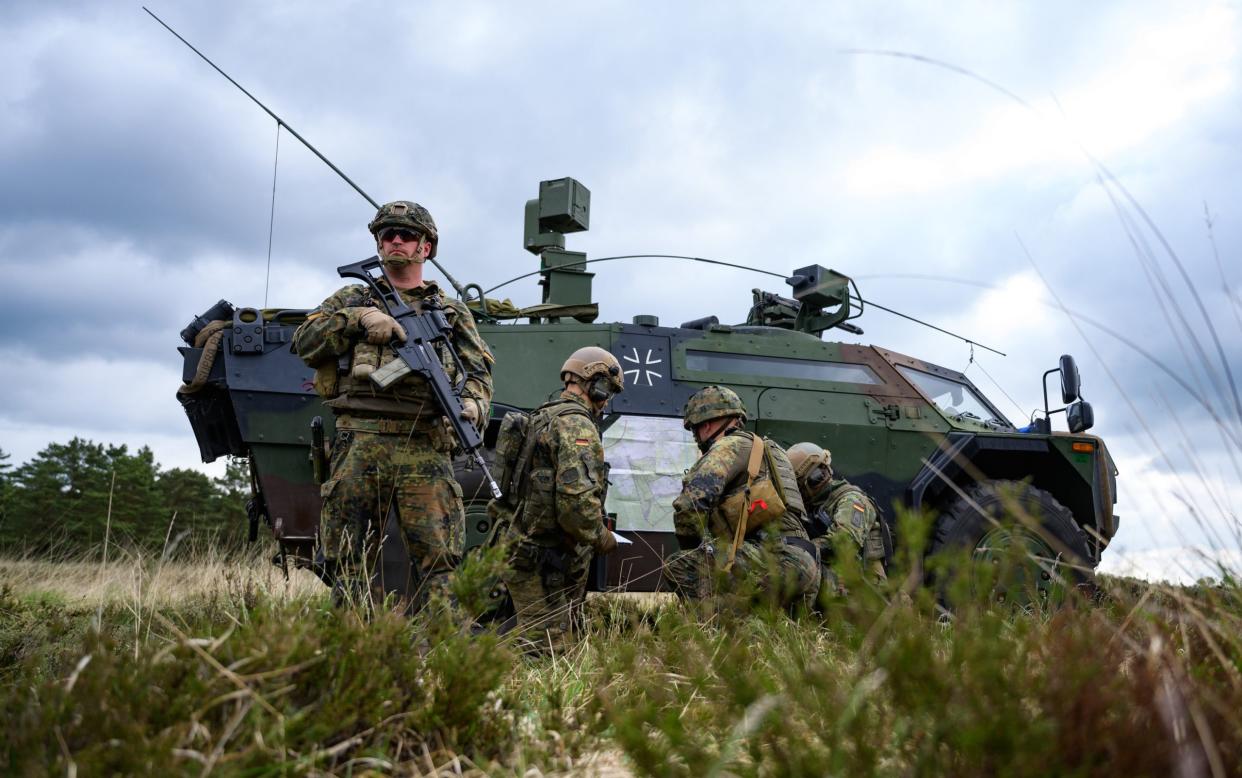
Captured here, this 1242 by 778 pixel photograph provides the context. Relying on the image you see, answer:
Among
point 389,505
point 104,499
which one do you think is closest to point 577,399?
point 389,505

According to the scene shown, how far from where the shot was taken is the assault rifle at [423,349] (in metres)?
3.81

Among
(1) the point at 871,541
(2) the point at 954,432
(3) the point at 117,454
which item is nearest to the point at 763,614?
(1) the point at 871,541

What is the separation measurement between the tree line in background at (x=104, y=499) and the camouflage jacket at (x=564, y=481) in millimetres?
10043

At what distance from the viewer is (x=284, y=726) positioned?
67.8 inches

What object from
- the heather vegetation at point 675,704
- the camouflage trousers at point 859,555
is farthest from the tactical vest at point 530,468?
the heather vegetation at point 675,704

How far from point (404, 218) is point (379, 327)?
2.03ft

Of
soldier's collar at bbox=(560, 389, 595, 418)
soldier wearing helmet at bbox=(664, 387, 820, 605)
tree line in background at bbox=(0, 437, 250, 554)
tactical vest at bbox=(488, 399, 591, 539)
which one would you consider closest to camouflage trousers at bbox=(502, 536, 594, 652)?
tactical vest at bbox=(488, 399, 591, 539)

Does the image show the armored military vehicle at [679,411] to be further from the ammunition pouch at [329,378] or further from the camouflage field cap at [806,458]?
the ammunition pouch at [329,378]

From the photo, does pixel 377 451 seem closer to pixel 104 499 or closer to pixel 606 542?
pixel 606 542

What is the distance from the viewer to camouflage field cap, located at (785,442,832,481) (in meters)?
5.65

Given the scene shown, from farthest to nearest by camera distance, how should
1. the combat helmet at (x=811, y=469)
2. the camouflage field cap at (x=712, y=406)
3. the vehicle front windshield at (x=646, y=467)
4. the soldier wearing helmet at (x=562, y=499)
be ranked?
the vehicle front windshield at (x=646, y=467)
the combat helmet at (x=811, y=469)
the camouflage field cap at (x=712, y=406)
the soldier wearing helmet at (x=562, y=499)

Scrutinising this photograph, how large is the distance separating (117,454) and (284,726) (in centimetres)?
1687

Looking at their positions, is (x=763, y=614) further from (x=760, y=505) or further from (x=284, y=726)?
(x=760, y=505)

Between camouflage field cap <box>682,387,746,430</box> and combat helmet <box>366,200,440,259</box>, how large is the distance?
1580 millimetres
